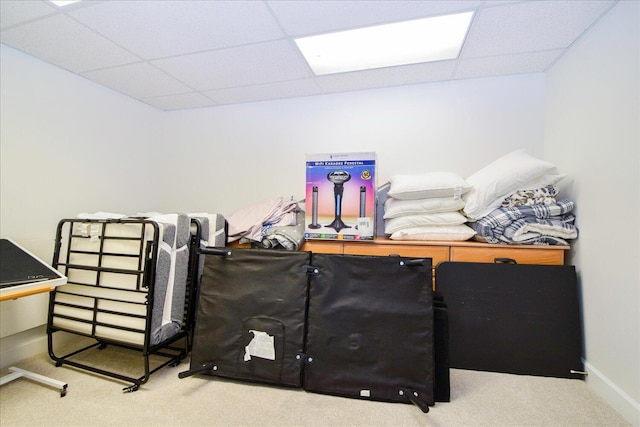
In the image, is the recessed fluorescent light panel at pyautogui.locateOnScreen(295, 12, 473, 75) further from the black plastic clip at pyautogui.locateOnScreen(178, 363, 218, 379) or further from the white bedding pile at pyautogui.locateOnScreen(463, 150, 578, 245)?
the black plastic clip at pyautogui.locateOnScreen(178, 363, 218, 379)

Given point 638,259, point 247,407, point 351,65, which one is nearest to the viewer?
point 638,259

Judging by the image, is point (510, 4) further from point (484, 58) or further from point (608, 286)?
point (608, 286)

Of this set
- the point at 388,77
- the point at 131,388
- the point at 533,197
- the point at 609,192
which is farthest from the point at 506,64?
the point at 131,388

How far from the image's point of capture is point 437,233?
6.09 feet

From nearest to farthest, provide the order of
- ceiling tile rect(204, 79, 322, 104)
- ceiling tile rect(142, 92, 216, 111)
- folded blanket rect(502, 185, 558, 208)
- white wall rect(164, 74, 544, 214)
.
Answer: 1. folded blanket rect(502, 185, 558, 208)
2. white wall rect(164, 74, 544, 214)
3. ceiling tile rect(204, 79, 322, 104)
4. ceiling tile rect(142, 92, 216, 111)

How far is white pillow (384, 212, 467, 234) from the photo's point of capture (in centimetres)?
185

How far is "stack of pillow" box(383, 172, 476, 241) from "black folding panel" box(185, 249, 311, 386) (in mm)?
821

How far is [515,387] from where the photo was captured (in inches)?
58.8

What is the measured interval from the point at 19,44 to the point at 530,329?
380cm

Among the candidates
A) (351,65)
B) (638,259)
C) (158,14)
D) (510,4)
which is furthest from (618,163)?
(158,14)

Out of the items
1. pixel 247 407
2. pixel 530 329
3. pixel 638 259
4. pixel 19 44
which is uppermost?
pixel 19 44

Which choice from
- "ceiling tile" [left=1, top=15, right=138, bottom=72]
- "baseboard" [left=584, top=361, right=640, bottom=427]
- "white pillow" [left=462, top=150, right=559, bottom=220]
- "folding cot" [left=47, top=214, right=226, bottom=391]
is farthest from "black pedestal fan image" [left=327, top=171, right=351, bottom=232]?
"ceiling tile" [left=1, top=15, right=138, bottom=72]

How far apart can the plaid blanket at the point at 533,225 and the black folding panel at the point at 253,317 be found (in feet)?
4.17

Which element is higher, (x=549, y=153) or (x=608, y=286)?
(x=549, y=153)
